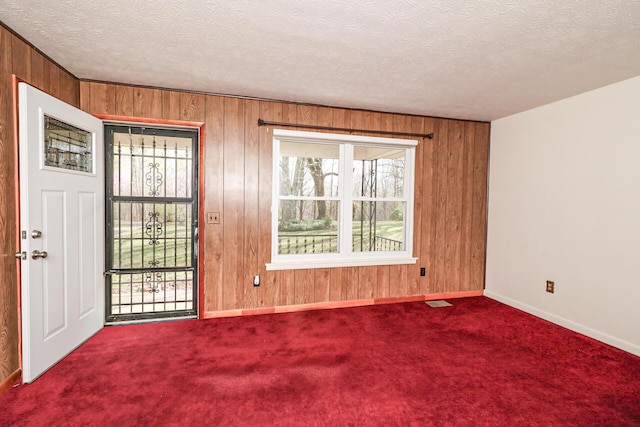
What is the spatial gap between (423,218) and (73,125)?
3.73m

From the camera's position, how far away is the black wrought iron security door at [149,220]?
3234 mm

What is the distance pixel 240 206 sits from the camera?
3480 millimetres

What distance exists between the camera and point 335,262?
3.81 metres

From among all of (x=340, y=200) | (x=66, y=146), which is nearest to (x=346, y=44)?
(x=340, y=200)

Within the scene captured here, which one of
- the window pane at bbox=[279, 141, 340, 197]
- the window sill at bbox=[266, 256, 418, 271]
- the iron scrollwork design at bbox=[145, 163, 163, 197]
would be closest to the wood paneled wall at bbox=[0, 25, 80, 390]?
the iron scrollwork design at bbox=[145, 163, 163, 197]

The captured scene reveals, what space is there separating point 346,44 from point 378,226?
2453 mm

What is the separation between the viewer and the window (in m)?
3.71

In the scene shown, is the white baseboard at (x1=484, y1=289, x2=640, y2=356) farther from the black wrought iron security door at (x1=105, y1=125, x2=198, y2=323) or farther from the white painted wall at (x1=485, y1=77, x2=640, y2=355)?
the black wrought iron security door at (x1=105, y1=125, x2=198, y2=323)

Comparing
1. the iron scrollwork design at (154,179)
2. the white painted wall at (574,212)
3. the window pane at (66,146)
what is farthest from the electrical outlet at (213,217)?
the white painted wall at (574,212)

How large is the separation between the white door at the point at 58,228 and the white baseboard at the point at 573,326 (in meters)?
4.55

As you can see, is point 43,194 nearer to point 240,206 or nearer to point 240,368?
point 240,206

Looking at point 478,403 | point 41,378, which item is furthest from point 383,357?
point 41,378

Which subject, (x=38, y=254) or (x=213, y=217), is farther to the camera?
(x=213, y=217)

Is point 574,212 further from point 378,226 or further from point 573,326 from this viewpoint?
point 378,226
